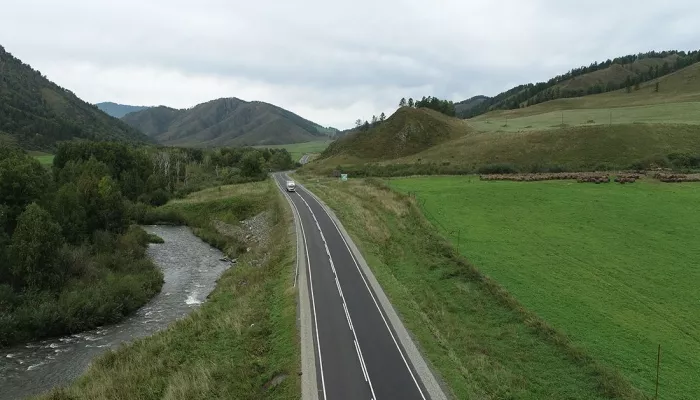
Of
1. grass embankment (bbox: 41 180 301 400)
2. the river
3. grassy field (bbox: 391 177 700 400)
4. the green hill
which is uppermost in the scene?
the green hill

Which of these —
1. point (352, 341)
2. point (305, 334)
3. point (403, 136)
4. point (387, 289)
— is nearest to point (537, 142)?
point (403, 136)

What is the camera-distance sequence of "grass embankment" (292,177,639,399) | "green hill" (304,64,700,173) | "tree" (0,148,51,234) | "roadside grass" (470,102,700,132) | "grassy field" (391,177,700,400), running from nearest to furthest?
"grass embankment" (292,177,639,399) → "grassy field" (391,177,700,400) → "tree" (0,148,51,234) → "green hill" (304,64,700,173) → "roadside grass" (470,102,700,132)

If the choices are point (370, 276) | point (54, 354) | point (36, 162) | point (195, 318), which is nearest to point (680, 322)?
point (370, 276)

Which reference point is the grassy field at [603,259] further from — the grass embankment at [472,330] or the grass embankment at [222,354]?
the grass embankment at [222,354]

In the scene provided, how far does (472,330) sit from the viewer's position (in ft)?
89.2

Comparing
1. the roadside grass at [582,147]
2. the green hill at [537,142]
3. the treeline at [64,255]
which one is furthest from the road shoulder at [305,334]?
the roadside grass at [582,147]

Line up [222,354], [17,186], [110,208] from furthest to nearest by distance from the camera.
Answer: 1. [110,208]
2. [17,186]
3. [222,354]

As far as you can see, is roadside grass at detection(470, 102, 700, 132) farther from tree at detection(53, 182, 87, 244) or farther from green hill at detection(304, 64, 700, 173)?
tree at detection(53, 182, 87, 244)

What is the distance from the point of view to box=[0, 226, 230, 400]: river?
26.7 metres

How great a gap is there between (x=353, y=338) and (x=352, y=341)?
34cm

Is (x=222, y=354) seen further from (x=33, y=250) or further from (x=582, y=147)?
(x=582, y=147)

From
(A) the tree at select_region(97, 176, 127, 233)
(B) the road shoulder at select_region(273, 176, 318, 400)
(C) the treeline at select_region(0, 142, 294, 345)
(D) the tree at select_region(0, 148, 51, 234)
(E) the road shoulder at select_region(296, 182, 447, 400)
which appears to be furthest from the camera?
(A) the tree at select_region(97, 176, 127, 233)

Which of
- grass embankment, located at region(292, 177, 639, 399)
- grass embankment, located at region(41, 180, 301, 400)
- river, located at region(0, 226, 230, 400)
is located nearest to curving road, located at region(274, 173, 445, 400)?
grass embankment, located at region(292, 177, 639, 399)

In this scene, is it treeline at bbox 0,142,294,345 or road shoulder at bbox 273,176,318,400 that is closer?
road shoulder at bbox 273,176,318,400
